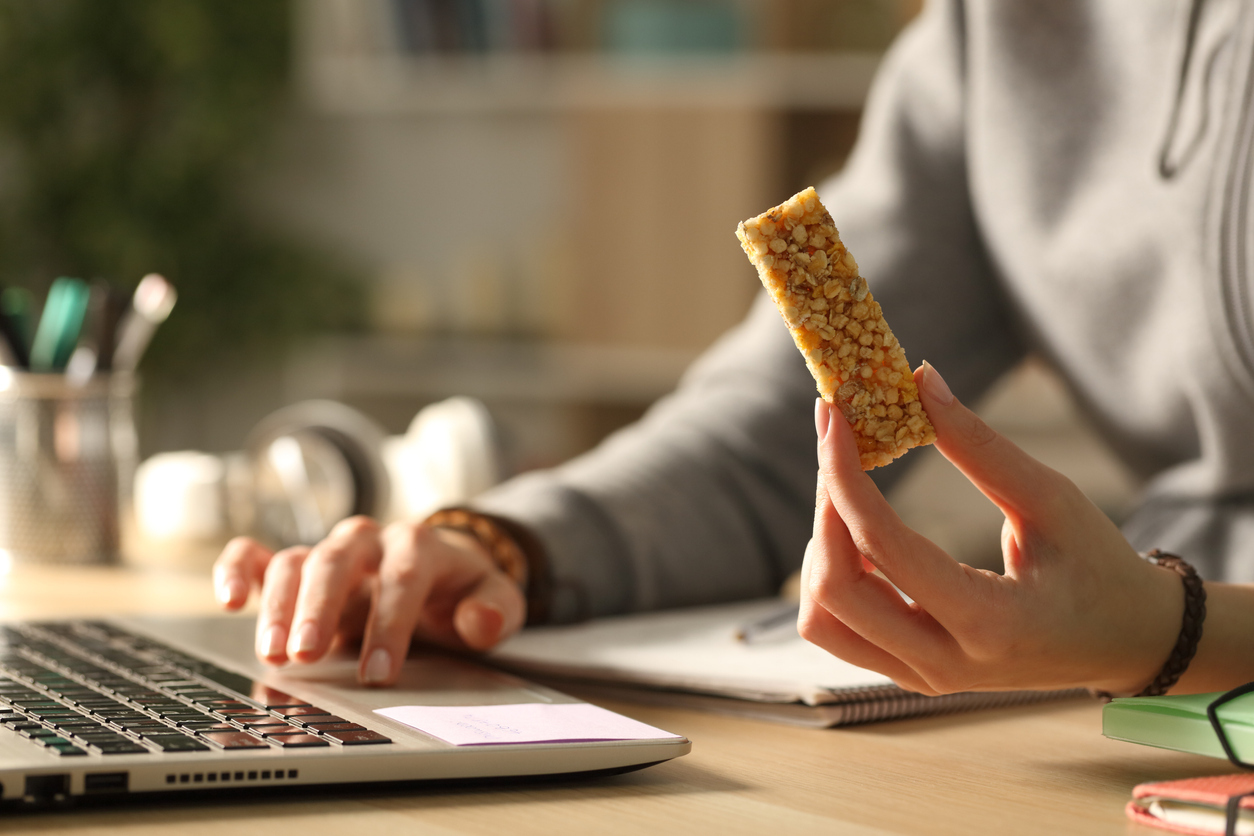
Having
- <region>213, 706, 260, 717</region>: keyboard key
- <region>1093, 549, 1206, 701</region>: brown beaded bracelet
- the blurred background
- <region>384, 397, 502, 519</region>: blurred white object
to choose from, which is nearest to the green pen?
<region>384, 397, 502, 519</region>: blurred white object

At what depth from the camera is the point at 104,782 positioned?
18.0 inches

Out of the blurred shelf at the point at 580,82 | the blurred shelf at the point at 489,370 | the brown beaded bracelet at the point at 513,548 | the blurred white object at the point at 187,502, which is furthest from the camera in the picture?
the blurred shelf at the point at 489,370

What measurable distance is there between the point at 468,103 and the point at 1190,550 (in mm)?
2394

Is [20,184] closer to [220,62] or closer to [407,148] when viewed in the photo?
[220,62]

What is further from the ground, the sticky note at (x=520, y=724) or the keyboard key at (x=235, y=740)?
the keyboard key at (x=235, y=740)

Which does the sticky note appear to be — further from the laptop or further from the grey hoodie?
the grey hoodie

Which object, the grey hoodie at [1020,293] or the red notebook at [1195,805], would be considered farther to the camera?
the grey hoodie at [1020,293]

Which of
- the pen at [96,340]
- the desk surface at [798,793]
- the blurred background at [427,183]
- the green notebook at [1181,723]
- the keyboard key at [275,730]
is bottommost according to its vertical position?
the desk surface at [798,793]

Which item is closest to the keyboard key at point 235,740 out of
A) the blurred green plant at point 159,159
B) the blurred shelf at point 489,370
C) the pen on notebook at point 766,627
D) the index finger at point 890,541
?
the index finger at point 890,541

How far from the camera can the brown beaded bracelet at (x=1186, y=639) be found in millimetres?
578

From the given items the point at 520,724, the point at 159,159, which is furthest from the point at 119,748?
the point at 159,159

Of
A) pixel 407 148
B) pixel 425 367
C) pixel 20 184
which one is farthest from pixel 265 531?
pixel 20 184

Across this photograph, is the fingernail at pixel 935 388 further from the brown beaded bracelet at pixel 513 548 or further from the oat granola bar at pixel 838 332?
the brown beaded bracelet at pixel 513 548

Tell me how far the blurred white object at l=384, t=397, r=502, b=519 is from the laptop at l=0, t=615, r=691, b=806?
570 mm
